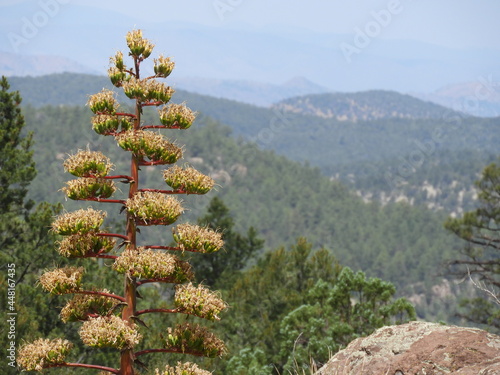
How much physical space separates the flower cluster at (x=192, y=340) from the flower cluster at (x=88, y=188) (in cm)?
220

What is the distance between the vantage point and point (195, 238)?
27.7ft

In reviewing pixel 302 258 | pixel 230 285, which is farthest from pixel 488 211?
pixel 230 285

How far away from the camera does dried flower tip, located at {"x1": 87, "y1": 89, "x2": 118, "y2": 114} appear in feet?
28.6

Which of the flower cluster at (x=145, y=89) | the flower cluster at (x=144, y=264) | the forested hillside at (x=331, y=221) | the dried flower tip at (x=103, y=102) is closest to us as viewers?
the flower cluster at (x=144, y=264)

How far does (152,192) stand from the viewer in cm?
838

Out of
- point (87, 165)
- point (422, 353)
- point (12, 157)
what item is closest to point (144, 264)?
point (87, 165)

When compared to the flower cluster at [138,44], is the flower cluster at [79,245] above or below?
below

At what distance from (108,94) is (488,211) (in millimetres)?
24103

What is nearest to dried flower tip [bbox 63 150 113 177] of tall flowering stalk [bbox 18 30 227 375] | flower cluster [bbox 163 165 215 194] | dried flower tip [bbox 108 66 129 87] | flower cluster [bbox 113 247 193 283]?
tall flowering stalk [bbox 18 30 227 375]

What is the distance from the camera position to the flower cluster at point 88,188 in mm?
8352

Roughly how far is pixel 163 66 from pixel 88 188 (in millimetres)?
2102

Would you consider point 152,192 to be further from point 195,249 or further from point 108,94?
point 108,94

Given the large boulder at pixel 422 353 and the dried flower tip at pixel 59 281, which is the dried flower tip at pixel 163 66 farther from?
the large boulder at pixel 422 353

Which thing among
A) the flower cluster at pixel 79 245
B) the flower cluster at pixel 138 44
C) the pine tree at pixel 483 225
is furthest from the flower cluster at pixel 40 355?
the pine tree at pixel 483 225
